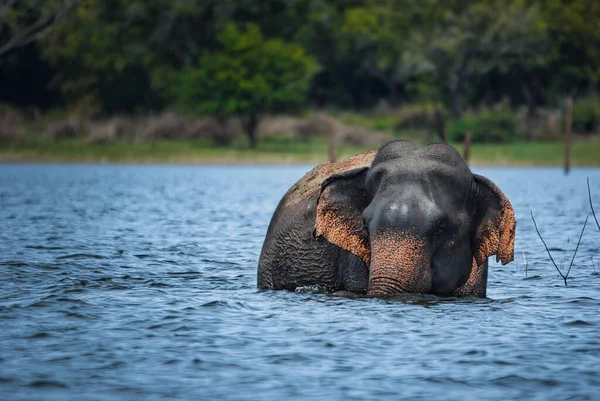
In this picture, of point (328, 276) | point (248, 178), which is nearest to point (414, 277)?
point (328, 276)

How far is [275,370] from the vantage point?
33.4 ft

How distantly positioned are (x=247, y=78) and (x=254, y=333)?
67.0 metres

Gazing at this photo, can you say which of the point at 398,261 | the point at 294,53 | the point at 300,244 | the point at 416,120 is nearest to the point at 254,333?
the point at 398,261

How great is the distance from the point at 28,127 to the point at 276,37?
18737 millimetres

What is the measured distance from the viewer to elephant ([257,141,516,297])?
11938 millimetres

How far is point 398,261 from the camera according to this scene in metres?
11.9

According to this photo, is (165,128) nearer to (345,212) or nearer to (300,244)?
(300,244)

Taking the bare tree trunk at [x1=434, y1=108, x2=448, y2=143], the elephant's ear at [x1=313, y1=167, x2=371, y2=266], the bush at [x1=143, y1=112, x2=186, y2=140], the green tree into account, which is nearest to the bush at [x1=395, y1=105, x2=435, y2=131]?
the bare tree trunk at [x1=434, y1=108, x2=448, y2=143]

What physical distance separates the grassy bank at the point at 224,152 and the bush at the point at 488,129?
1.37 meters

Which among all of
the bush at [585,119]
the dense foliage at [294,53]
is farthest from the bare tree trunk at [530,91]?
the bush at [585,119]

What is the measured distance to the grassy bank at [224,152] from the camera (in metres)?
68.8

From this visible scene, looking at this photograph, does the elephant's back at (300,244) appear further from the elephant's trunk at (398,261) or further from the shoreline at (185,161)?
the shoreline at (185,161)

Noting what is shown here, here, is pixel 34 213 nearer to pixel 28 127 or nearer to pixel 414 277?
pixel 414 277

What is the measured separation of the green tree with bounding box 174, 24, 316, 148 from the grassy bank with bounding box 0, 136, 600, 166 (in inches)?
96.8
